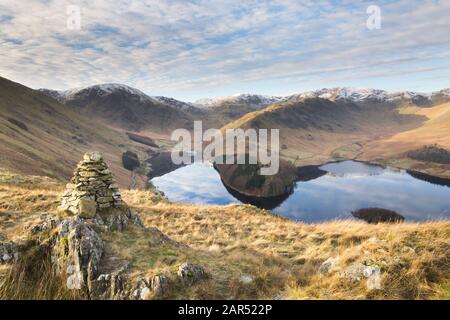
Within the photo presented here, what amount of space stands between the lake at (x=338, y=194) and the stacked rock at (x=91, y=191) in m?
75.9

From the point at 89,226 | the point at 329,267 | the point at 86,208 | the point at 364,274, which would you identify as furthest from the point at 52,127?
the point at 364,274

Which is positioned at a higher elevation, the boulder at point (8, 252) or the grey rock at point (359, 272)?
the boulder at point (8, 252)

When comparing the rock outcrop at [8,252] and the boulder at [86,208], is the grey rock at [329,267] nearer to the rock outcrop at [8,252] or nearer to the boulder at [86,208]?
the boulder at [86,208]

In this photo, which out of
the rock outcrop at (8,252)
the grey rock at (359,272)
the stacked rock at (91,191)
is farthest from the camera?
the stacked rock at (91,191)

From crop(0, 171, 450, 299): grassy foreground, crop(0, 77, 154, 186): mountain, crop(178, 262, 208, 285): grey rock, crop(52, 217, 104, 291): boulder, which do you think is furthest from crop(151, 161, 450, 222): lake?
crop(52, 217, 104, 291): boulder

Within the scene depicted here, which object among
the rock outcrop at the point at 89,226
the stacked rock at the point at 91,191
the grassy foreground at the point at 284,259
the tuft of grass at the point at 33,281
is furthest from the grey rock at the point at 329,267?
the stacked rock at the point at 91,191

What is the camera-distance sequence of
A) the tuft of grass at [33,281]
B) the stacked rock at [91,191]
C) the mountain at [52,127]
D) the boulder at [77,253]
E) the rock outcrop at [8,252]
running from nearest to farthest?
1. the tuft of grass at [33,281]
2. the boulder at [77,253]
3. the rock outcrop at [8,252]
4. the stacked rock at [91,191]
5. the mountain at [52,127]

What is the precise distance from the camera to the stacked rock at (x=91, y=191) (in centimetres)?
1322

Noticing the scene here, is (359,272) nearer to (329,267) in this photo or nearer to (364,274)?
(364,274)

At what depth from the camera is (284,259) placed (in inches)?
538

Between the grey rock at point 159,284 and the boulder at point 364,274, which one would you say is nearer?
the grey rock at point 159,284

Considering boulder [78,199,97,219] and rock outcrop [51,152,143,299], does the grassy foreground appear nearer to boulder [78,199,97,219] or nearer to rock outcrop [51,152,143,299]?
rock outcrop [51,152,143,299]
